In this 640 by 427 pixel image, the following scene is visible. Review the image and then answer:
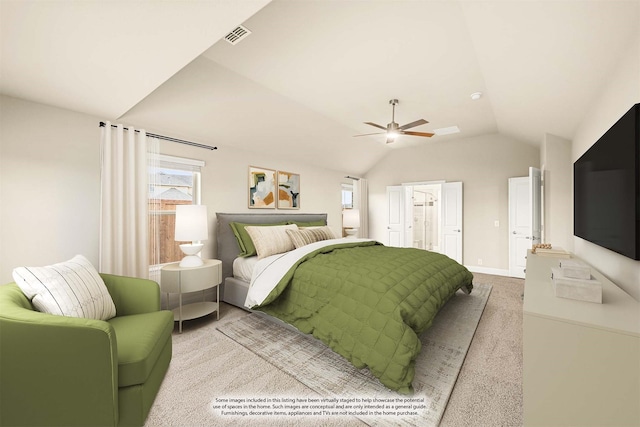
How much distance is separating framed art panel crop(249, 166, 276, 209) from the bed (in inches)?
33.3

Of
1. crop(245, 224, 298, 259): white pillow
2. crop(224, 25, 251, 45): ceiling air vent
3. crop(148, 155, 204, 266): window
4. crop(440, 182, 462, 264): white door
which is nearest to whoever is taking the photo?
crop(224, 25, 251, 45): ceiling air vent

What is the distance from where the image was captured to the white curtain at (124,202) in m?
2.53

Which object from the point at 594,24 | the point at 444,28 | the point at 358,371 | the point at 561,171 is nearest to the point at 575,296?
the point at 358,371

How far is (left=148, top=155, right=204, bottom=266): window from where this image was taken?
9.58ft

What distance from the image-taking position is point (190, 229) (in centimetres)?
279

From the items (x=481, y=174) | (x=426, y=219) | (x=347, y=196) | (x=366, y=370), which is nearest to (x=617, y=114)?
(x=366, y=370)

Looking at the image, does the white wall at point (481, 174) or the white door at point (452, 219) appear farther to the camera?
the white door at point (452, 219)

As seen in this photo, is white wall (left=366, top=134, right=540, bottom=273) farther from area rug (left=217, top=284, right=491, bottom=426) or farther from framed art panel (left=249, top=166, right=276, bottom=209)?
framed art panel (left=249, top=166, right=276, bottom=209)

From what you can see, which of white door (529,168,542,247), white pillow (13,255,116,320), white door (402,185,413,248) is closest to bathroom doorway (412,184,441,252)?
white door (402,185,413,248)

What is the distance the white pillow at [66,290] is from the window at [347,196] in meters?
4.96

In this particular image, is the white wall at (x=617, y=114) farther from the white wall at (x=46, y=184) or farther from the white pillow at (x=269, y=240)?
the white wall at (x=46, y=184)

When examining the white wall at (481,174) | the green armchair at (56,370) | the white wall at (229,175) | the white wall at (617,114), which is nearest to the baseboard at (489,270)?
the white wall at (481,174)

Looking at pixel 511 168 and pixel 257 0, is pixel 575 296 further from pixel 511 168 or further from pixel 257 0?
pixel 511 168

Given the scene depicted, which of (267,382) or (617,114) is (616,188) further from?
(267,382)
